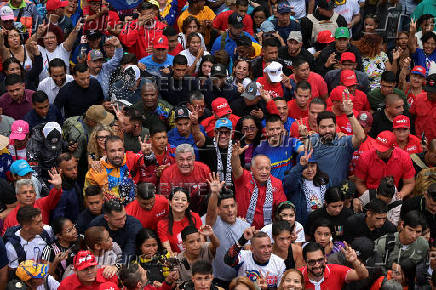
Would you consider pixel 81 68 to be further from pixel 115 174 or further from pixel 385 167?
pixel 385 167

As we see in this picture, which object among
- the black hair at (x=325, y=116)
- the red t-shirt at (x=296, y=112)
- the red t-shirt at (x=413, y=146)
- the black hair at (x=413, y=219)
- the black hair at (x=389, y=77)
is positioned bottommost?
the red t-shirt at (x=413, y=146)

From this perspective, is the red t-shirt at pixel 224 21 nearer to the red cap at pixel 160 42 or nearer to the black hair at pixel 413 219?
the red cap at pixel 160 42

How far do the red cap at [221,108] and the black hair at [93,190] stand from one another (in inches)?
78.8

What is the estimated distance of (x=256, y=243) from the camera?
9594mm

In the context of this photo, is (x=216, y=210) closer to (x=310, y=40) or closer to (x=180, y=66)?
(x=180, y=66)

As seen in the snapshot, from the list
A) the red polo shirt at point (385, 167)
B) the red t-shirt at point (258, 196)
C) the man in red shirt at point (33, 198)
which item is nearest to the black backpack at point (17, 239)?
the man in red shirt at point (33, 198)

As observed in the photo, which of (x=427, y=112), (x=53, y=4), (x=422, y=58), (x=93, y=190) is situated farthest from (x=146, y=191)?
(x=422, y=58)

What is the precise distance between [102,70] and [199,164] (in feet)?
9.53

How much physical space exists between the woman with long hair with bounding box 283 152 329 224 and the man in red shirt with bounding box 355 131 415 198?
24.7 inches

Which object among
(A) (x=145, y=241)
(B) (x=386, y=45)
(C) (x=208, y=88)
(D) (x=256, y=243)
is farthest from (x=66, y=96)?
(B) (x=386, y=45)

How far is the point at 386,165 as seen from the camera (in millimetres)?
11273

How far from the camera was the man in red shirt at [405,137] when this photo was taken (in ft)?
37.8

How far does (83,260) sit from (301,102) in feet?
13.7

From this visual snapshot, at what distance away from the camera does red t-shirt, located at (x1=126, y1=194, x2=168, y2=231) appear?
10547 mm
